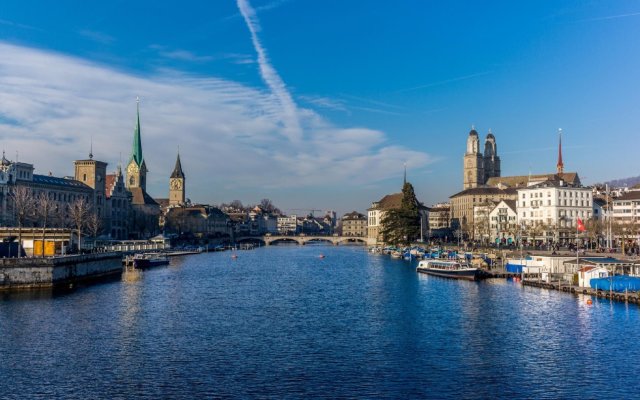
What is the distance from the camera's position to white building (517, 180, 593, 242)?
117062mm

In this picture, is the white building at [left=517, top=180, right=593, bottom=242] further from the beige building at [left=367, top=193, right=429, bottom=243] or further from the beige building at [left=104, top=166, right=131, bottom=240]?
the beige building at [left=104, top=166, right=131, bottom=240]

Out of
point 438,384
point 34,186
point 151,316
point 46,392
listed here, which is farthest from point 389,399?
point 34,186

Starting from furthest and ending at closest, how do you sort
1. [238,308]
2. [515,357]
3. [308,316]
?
[238,308] < [308,316] < [515,357]

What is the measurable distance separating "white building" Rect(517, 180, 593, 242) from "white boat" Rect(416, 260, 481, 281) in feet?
135

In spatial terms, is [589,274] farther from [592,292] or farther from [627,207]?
[627,207]

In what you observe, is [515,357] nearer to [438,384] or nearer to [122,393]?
[438,384]

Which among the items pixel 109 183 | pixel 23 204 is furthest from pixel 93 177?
pixel 23 204

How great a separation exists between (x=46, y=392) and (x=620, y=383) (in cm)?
2407

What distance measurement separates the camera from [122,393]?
25516 millimetres

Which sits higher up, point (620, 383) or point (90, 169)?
point (90, 169)

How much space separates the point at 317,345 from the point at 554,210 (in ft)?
318

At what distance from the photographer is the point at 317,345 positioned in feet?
112

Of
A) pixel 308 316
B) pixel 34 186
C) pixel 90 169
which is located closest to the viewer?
pixel 308 316

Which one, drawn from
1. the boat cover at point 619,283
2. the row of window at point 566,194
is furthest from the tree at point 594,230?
the boat cover at point 619,283
